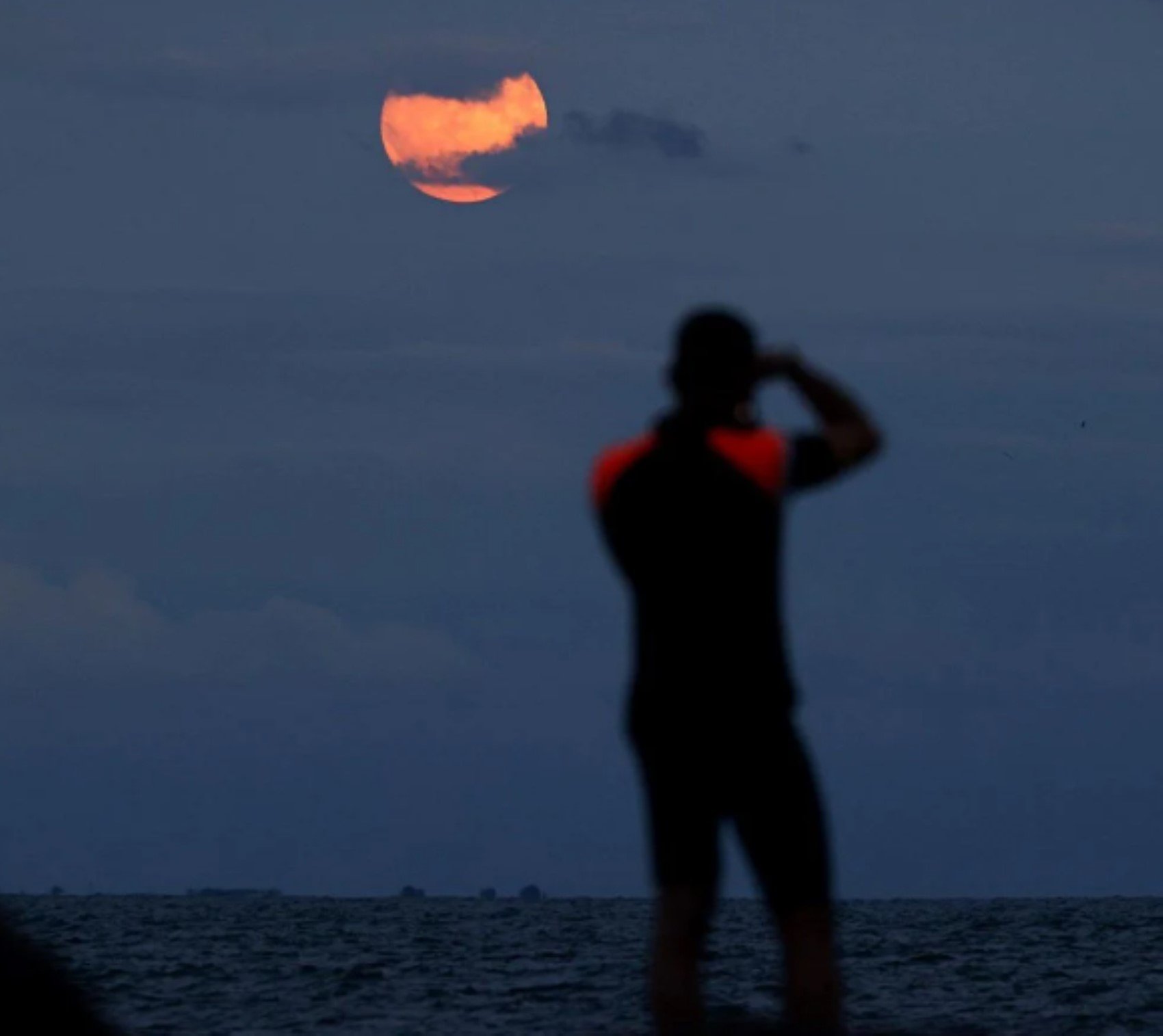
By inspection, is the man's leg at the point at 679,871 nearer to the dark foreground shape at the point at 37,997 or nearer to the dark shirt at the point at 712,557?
the dark shirt at the point at 712,557

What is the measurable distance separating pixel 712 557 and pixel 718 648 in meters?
0.25

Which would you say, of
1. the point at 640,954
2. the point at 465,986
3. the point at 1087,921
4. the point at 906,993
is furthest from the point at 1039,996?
the point at 1087,921

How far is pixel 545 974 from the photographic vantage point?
143 ft

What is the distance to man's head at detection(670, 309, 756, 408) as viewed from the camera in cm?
597

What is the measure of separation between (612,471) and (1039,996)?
1133 inches

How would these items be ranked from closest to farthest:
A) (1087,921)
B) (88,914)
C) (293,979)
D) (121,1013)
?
(121,1013) → (293,979) → (1087,921) → (88,914)

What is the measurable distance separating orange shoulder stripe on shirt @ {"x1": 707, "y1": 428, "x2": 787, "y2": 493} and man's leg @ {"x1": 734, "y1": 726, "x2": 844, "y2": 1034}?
2.35 feet

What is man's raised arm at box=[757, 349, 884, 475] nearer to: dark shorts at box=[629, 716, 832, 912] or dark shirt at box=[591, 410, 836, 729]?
A: dark shirt at box=[591, 410, 836, 729]

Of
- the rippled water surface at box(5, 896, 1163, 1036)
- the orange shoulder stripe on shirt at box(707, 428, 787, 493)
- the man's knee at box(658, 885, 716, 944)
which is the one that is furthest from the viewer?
the rippled water surface at box(5, 896, 1163, 1036)

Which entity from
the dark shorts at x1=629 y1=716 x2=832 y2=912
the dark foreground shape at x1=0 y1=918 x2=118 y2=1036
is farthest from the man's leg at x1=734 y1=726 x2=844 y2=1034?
the dark foreground shape at x1=0 y1=918 x2=118 y2=1036

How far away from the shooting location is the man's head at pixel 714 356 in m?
5.97

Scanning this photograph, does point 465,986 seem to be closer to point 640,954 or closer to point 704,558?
point 640,954

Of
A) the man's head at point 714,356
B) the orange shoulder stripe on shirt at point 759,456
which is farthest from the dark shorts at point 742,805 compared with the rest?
the man's head at point 714,356

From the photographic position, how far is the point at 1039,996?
32906 millimetres
